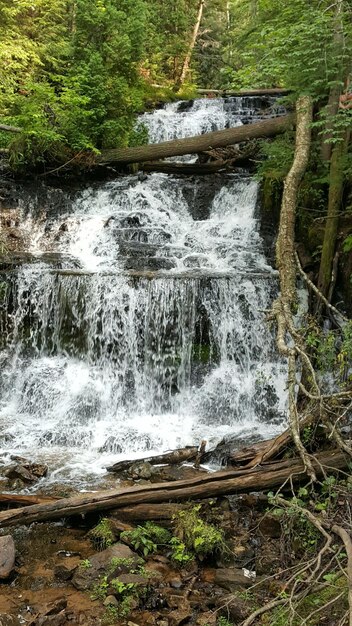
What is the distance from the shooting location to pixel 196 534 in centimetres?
485

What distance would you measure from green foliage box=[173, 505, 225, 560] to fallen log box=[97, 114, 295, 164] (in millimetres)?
10141

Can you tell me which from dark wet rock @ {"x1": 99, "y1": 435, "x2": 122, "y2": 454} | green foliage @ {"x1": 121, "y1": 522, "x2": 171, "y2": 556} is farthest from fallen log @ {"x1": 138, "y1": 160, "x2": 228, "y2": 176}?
green foliage @ {"x1": 121, "y1": 522, "x2": 171, "y2": 556}

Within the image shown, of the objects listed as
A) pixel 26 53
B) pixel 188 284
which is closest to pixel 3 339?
pixel 188 284

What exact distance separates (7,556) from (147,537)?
1308mm

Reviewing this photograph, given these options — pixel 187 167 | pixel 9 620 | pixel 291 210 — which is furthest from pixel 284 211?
pixel 187 167

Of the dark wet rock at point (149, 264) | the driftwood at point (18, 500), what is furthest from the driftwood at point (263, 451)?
the dark wet rock at point (149, 264)

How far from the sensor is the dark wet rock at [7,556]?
14.7 feet

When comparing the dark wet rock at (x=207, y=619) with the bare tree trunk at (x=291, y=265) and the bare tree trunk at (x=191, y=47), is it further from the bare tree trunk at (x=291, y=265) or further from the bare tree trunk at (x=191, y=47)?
the bare tree trunk at (x=191, y=47)

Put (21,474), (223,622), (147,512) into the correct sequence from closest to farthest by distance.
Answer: (223,622) → (147,512) → (21,474)

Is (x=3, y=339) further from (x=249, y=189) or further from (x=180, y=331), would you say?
(x=249, y=189)

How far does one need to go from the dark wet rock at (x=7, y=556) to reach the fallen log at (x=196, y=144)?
1068 cm

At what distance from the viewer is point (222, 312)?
936cm

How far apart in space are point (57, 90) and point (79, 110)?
471 cm

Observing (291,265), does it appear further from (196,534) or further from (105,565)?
(105,565)
